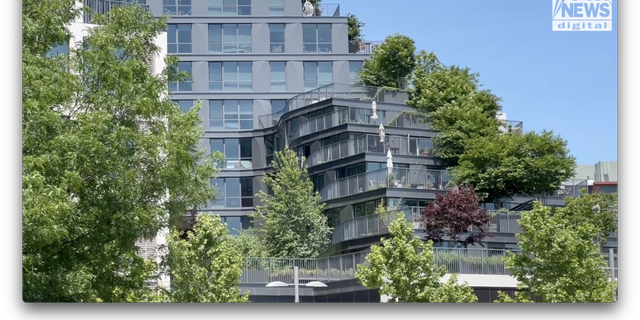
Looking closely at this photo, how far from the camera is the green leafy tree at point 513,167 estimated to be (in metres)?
50.9

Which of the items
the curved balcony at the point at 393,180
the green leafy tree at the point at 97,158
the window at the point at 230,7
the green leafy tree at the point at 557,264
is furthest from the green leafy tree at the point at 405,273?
the window at the point at 230,7

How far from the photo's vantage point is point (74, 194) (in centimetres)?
2305

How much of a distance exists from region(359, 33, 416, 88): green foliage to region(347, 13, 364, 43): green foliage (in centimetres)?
1270

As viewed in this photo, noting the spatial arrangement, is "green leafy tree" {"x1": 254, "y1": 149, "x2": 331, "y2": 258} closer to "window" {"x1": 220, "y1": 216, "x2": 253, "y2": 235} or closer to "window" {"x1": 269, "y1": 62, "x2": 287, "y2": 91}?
"window" {"x1": 220, "y1": 216, "x2": 253, "y2": 235}

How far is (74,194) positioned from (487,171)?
102ft

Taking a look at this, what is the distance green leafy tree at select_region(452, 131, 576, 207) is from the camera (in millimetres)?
50906

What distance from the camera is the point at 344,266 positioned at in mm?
41344

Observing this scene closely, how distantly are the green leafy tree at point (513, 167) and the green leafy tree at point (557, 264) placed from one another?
17.5 meters

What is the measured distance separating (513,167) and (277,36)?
24080 millimetres

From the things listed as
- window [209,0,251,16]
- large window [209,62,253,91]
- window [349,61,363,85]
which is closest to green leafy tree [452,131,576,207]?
window [349,61,363,85]

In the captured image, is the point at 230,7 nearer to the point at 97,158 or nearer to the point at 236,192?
the point at 236,192

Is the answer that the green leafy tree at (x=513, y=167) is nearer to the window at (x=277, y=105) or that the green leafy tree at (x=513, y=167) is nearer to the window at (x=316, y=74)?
the window at (x=316, y=74)
